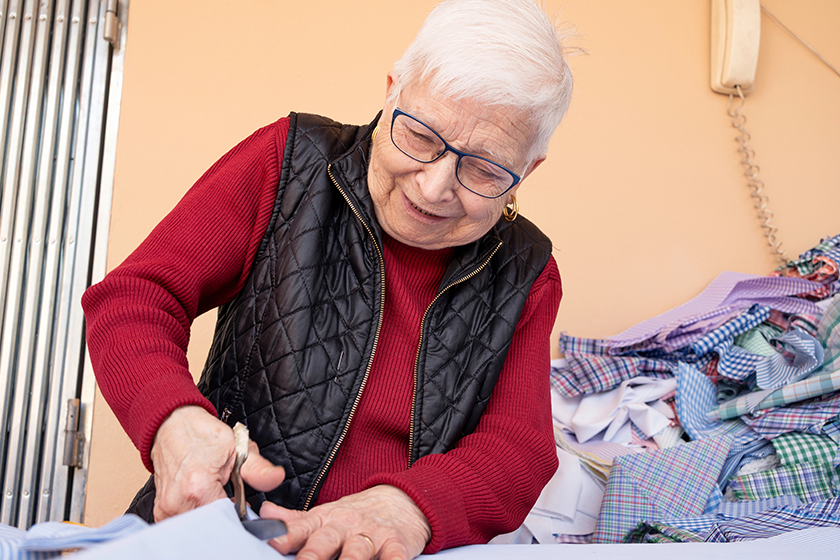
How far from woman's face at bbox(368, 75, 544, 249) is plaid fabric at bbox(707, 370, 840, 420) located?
3.00 feet

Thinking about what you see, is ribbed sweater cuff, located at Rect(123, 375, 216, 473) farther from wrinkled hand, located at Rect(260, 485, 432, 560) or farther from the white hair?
the white hair

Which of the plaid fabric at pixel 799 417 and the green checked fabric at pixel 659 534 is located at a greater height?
the plaid fabric at pixel 799 417

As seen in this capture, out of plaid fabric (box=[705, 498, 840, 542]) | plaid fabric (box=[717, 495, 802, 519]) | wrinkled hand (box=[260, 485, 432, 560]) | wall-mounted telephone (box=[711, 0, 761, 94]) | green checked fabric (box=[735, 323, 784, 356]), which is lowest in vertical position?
plaid fabric (box=[717, 495, 802, 519])

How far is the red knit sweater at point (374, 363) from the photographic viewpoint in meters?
0.90

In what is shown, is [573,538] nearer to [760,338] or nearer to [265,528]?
[760,338]

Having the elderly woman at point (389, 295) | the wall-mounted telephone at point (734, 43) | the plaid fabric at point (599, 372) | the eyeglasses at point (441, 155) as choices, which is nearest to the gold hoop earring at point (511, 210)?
the elderly woman at point (389, 295)

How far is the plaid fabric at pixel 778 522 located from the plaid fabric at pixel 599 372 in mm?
584

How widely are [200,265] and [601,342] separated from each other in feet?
4.50

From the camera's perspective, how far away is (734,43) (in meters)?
2.23

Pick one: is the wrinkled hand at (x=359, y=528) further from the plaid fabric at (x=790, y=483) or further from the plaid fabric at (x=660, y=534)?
the plaid fabric at (x=790, y=483)

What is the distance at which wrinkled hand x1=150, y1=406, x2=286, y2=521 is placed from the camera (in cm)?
75

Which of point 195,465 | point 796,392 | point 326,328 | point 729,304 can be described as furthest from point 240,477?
point 729,304

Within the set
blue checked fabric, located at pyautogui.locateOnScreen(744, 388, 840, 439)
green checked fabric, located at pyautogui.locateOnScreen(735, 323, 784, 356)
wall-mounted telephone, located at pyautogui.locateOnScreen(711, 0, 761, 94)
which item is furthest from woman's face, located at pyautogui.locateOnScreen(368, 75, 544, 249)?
wall-mounted telephone, located at pyautogui.locateOnScreen(711, 0, 761, 94)

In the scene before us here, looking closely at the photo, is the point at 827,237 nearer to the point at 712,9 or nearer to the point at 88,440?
the point at 712,9
